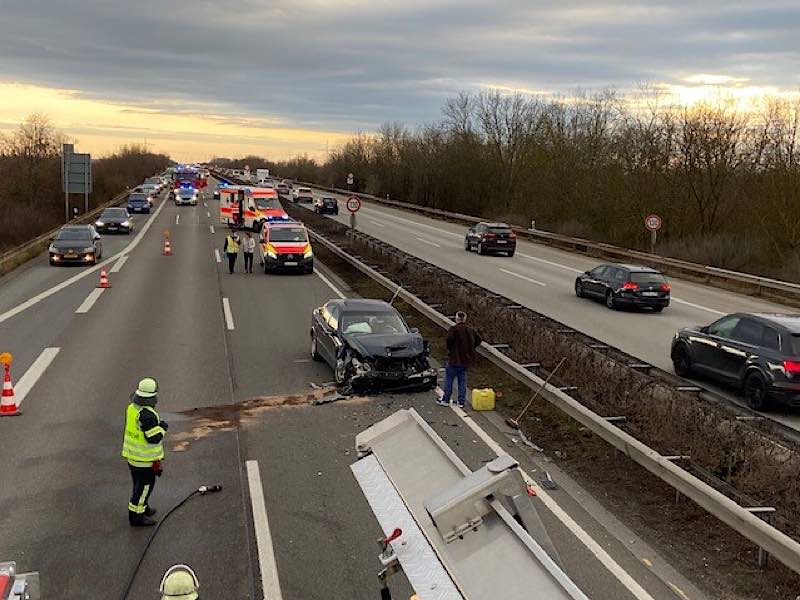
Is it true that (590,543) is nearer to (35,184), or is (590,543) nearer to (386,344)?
(386,344)

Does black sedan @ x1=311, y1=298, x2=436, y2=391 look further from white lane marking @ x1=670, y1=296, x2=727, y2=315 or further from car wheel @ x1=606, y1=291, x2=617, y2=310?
white lane marking @ x1=670, y1=296, x2=727, y2=315

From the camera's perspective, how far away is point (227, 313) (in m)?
21.6

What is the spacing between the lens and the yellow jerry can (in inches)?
503

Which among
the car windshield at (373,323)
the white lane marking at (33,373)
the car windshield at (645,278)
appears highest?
the car windshield at (645,278)

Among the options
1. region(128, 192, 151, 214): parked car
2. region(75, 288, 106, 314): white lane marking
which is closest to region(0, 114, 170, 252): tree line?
region(128, 192, 151, 214): parked car

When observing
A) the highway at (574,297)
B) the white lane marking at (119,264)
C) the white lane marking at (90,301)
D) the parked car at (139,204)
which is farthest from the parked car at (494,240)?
the parked car at (139,204)

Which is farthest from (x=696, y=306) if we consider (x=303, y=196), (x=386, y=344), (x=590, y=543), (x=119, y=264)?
(x=303, y=196)

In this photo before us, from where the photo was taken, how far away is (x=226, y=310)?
72.5 ft

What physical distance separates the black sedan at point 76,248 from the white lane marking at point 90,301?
6.78 metres

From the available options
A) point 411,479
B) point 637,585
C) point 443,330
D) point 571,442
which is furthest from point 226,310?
point 411,479

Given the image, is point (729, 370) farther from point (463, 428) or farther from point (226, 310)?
point (226, 310)

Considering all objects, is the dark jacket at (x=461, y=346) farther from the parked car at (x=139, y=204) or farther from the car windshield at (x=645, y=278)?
the parked car at (x=139, y=204)

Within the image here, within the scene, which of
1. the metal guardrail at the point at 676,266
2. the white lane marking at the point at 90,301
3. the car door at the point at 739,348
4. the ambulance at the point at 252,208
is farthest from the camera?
the ambulance at the point at 252,208

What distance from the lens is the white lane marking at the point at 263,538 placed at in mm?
6812
